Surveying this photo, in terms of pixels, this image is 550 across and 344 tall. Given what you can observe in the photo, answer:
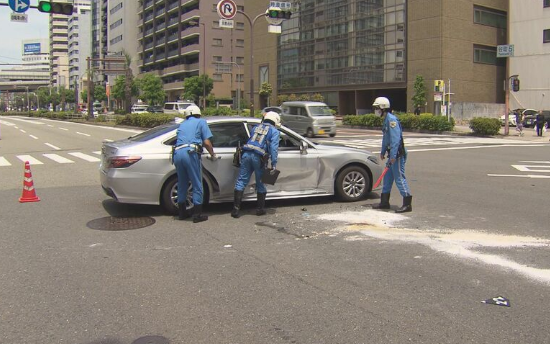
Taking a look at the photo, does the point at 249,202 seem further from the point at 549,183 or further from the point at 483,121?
the point at 483,121

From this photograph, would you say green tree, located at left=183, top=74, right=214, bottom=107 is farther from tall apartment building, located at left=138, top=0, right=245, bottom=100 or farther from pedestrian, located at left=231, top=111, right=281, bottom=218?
pedestrian, located at left=231, top=111, right=281, bottom=218

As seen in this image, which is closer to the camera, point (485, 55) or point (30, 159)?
point (30, 159)

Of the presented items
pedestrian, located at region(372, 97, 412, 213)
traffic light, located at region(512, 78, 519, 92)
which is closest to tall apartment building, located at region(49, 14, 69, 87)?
traffic light, located at region(512, 78, 519, 92)

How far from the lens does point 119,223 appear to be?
24.3ft

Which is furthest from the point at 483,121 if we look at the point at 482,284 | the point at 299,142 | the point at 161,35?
the point at 161,35

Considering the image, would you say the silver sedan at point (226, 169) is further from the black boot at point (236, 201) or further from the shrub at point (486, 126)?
the shrub at point (486, 126)

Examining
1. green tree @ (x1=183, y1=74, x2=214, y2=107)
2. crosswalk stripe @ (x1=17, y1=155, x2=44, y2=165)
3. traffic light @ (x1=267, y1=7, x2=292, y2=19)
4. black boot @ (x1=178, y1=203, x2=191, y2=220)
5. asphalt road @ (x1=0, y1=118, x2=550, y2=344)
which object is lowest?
asphalt road @ (x1=0, y1=118, x2=550, y2=344)

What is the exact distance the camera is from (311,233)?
674 cm

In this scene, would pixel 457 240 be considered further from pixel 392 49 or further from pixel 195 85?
pixel 195 85

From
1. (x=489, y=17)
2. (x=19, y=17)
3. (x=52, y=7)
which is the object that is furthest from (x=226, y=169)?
(x=489, y=17)

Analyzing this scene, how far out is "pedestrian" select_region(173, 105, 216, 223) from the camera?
7137mm

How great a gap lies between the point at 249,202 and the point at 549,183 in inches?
269

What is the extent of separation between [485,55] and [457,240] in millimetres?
48484

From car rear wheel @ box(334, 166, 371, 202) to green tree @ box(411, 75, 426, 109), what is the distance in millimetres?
39409
